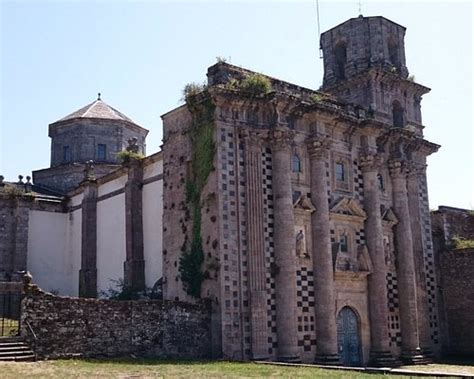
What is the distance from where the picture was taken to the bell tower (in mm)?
33625

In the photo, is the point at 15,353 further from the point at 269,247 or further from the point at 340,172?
the point at 340,172

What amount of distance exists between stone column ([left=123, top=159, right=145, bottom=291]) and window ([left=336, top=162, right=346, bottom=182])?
30.3 feet

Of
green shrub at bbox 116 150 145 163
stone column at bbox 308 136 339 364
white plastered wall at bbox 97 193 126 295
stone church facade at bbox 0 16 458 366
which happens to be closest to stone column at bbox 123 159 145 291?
stone church facade at bbox 0 16 458 366

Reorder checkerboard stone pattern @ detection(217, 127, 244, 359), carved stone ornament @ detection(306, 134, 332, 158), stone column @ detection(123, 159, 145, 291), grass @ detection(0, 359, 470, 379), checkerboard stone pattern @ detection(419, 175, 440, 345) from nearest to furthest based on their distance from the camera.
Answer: grass @ detection(0, 359, 470, 379)
checkerboard stone pattern @ detection(217, 127, 244, 359)
carved stone ornament @ detection(306, 134, 332, 158)
stone column @ detection(123, 159, 145, 291)
checkerboard stone pattern @ detection(419, 175, 440, 345)

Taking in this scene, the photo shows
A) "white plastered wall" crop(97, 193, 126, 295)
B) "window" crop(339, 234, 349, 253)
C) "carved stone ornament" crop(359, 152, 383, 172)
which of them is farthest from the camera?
"white plastered wall" crop(97, 193, 126, 295)

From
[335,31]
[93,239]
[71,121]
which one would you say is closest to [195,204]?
[93,239]

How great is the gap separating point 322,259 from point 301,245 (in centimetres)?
105

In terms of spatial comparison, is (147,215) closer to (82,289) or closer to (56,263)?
(82,289)

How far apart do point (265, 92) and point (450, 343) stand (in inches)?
659

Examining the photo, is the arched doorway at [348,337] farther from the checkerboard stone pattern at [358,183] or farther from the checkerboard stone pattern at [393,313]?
the checkerboard stone pattern at [358,183]

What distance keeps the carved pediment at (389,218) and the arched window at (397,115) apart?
5.34m

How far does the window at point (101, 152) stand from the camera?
4247cm

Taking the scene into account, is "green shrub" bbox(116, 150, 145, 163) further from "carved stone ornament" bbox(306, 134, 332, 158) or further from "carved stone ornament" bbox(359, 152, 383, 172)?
"carved stone ornament" bbox(359, 152, 383, 172)

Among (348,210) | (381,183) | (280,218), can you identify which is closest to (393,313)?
(348,210)
